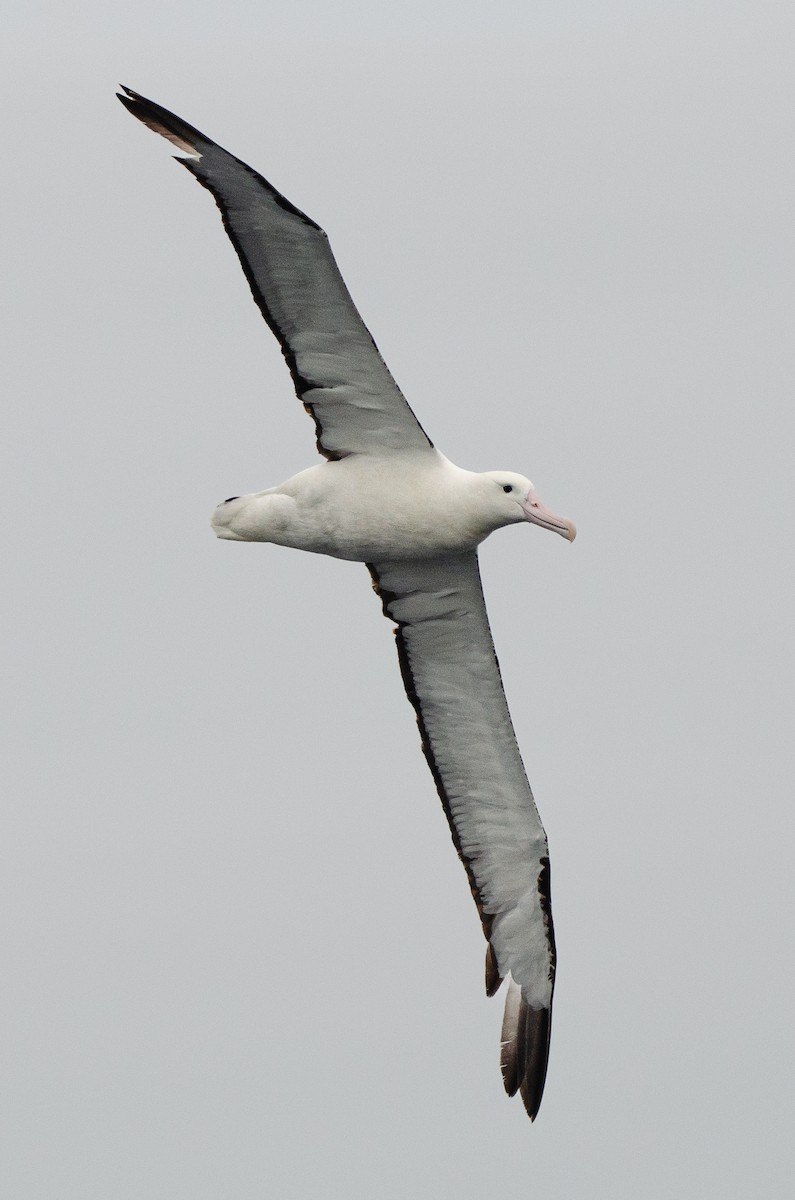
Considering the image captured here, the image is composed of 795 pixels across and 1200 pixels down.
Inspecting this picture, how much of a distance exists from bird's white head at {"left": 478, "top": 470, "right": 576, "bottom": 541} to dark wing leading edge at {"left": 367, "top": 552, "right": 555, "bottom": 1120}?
3.68 ft

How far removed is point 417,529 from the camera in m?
16.1

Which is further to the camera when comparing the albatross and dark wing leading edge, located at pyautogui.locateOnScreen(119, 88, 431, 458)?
the albatross

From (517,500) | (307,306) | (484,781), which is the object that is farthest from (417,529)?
(484,781)

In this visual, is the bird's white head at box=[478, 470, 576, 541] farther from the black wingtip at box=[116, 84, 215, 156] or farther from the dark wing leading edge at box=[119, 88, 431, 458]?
the black wingtip at box=[116, 84, 215, 156]

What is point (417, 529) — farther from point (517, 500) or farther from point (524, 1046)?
point (524, 1046)

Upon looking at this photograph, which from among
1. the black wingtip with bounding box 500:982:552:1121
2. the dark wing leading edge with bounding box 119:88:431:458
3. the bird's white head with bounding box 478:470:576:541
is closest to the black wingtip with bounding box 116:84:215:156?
the dark wing leading edge with bounding box 119:88:431:458

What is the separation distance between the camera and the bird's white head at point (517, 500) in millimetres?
15945

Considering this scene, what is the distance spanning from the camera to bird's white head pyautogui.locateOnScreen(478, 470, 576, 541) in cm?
1595

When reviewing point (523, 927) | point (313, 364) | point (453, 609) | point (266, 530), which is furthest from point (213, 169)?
point (523, 927)

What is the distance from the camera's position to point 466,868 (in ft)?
60.4

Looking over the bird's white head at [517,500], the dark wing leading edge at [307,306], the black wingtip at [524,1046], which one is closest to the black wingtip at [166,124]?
the dark wing leading edge at [307,306]

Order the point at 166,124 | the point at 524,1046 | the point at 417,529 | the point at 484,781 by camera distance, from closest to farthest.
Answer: the point at 166,124 → the point at 417,529 → the point at 484,781 → the point at 524,1046

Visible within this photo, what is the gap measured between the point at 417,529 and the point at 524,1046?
16.4 ft

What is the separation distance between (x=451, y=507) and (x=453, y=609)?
154 cm
